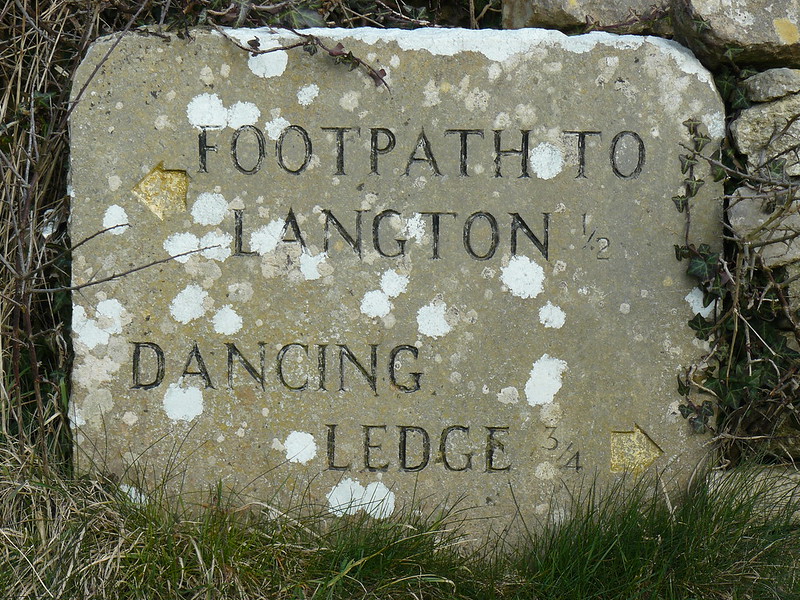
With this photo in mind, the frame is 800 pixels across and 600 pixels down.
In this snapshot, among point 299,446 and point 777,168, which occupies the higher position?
point 777,168

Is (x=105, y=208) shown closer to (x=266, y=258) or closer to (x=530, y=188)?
(x=266, y=258)

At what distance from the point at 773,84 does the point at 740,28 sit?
8.1 inches

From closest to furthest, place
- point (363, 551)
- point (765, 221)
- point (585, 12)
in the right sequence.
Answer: point (363, 551) → point (765, 221) → point (585, 12)

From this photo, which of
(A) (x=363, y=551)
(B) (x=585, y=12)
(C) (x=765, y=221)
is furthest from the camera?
(B) (x=585, y=12)

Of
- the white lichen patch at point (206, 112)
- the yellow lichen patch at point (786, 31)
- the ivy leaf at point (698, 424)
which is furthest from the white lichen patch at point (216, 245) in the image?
the yellow lichen patch at point (786, 31)

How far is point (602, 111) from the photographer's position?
2.65 m

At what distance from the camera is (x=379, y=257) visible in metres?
2.65

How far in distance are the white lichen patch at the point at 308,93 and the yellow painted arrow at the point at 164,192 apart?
1.43ft

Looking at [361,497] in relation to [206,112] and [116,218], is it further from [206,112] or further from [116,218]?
[206,112]

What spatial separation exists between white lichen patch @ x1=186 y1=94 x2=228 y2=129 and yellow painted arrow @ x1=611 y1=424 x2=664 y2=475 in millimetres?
1591

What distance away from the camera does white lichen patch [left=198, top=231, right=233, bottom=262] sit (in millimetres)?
2633

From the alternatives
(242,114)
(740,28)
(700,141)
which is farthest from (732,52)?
(242,114)

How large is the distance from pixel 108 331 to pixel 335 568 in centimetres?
102

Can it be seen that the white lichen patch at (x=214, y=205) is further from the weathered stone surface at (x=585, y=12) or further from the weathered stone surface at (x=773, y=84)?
the weathered stone surface at (x=773, y=84)
